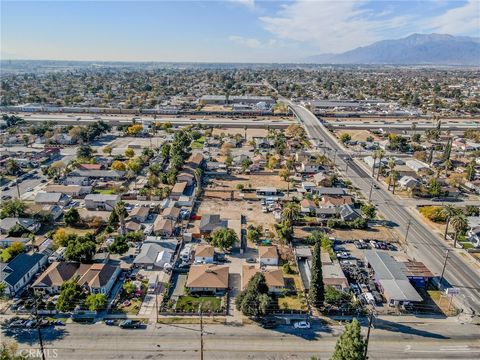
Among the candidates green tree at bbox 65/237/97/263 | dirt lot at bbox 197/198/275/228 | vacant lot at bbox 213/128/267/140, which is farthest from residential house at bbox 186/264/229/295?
vacant lot at bbox 213/128/267/140

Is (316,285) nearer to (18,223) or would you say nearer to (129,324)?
(129,324)

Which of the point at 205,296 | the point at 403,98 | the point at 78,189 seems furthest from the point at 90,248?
the point at 403,98

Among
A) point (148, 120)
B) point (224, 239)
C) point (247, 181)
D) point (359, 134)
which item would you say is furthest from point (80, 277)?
point (148, 120)

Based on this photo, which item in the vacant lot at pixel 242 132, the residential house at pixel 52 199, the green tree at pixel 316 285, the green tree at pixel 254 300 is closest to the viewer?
the green tree at pixel 254 300

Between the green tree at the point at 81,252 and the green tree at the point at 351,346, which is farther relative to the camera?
the green tree at the point at 81,252

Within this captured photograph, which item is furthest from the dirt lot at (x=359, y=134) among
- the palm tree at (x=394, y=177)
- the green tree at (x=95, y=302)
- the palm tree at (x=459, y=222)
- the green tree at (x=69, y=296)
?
the green tree at (x=69, y=296)

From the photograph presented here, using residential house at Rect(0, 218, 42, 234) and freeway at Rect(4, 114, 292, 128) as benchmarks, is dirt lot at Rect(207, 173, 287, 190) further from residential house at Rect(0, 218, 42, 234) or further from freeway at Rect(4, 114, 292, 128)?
freeway at Rect(4, 114, 292, 128)

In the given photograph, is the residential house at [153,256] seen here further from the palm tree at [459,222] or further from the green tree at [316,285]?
the palm tree at [459,222]
